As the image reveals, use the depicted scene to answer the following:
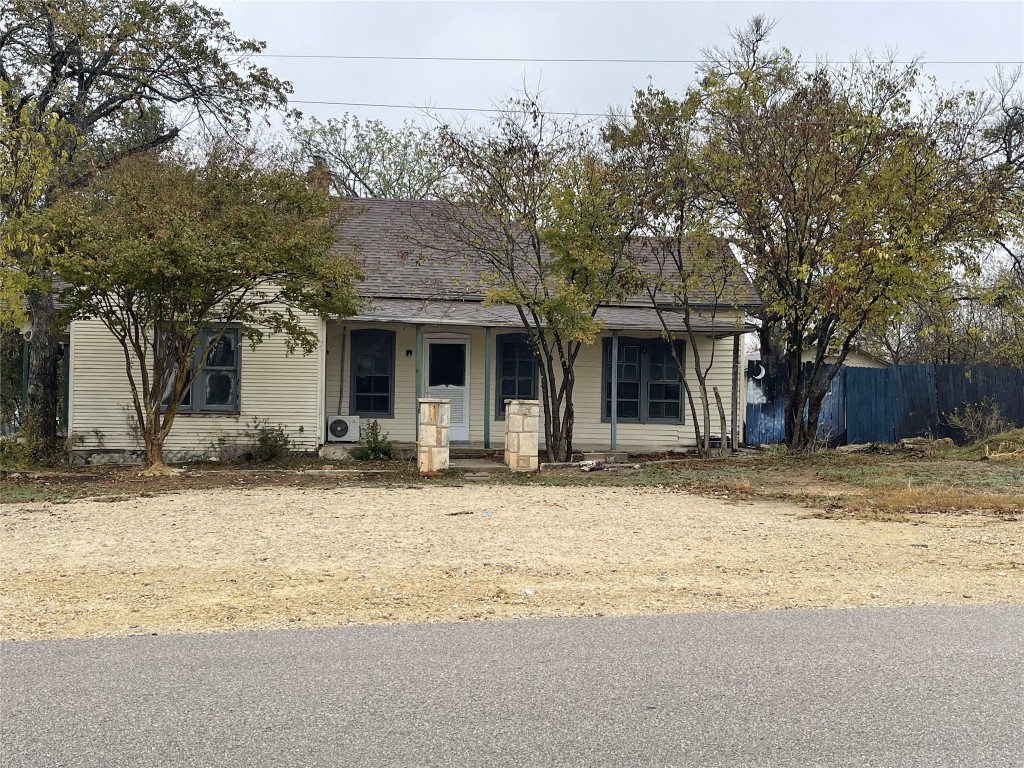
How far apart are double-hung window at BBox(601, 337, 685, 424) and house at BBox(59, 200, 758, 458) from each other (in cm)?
2

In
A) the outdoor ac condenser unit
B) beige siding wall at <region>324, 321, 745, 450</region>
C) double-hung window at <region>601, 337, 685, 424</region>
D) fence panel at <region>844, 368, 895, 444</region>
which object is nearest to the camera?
the outdoor ac condenser unit

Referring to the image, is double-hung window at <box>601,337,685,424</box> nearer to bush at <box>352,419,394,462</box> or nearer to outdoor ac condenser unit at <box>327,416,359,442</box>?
bush at <box>352,419,394,462</box>

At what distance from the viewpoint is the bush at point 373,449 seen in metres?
16.2

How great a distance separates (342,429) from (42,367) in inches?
204

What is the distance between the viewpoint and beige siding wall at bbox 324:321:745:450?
1798cm

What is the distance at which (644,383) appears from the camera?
60.7 ft

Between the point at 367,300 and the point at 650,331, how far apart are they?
Answer: 5.34 meters

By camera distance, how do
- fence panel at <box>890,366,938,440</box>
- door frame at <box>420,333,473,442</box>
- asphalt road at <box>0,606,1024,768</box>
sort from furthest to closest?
fence panel at <box>890,366,938,440</box> → door frame at <box>420,333,473,442</box> → asphalt road at <box>0,606,1024,768</box>

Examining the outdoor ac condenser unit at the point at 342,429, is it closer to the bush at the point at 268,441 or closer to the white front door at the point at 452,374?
the bush at the point at 268,441

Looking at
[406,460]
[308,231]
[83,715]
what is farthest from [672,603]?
[406,460]

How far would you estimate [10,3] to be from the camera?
1598cm

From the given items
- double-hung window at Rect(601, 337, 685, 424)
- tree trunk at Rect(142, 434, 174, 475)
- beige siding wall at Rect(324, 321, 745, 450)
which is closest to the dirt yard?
tree trunk at Rect(142, 434, 174, 475)

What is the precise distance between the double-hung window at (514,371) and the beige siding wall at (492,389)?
14 cm

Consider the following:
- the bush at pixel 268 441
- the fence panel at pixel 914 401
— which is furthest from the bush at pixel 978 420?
the bush at pixel 268 441
